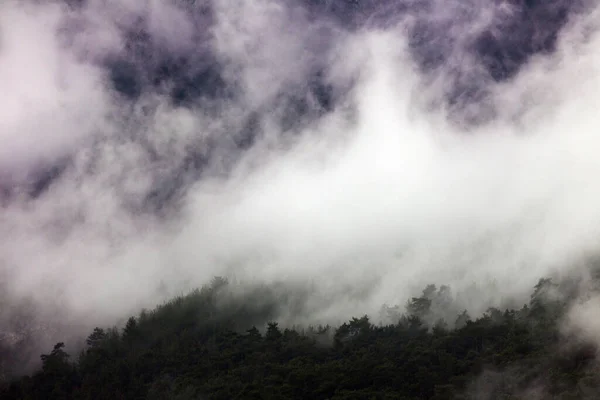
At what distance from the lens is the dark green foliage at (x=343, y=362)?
93688mm

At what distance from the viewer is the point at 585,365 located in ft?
297

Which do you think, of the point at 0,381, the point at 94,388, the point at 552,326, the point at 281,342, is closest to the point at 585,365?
the point at 552,326

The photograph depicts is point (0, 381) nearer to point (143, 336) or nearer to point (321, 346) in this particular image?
point (143, 336)

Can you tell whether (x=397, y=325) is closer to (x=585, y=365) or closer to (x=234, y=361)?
(x=234, y=361)

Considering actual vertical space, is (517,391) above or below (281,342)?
below

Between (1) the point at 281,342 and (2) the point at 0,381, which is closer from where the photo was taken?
(1) the point at 281,342

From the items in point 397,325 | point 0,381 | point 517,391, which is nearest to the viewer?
point 517,391

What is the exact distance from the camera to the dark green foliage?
93.7 m

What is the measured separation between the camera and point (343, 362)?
114 meters

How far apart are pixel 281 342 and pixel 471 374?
1859 inches

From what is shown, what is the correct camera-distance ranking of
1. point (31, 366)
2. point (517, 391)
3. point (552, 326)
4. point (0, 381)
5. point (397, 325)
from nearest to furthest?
point (517, 391)
point (552, 326)
point (397, 325)
point (0, 381)
point (31, 366)

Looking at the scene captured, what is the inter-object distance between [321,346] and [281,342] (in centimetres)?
831

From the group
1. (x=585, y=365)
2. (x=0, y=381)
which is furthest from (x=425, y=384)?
(x=0, y=381)

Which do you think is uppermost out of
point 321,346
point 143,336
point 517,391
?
point 143,336
